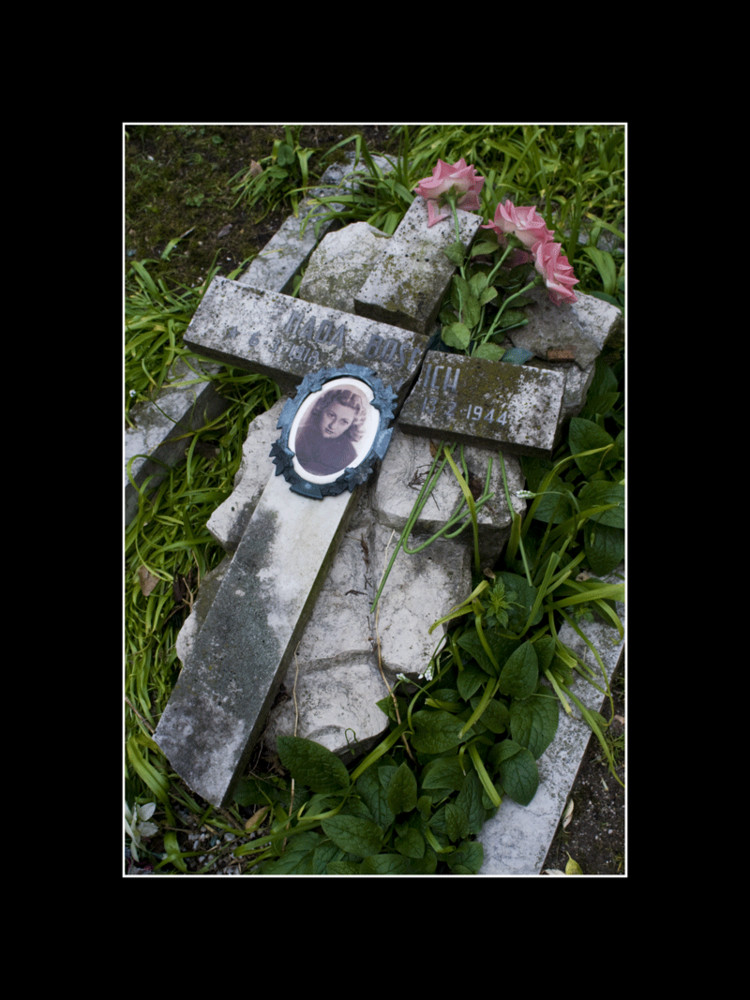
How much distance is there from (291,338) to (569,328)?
3.29 feet

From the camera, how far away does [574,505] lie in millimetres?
2227

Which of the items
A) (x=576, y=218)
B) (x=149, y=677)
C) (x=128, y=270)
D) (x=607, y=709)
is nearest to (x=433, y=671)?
(x=607, y=709)

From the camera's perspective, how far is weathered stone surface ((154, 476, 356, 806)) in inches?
77.0

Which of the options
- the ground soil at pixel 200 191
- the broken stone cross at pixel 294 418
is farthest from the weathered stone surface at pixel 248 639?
the ground soil at pixel 200 191

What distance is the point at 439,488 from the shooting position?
2.21m

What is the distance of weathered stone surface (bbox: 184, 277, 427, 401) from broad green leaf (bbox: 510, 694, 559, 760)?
1.07 metres

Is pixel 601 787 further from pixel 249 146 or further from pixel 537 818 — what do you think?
pixel 249 146

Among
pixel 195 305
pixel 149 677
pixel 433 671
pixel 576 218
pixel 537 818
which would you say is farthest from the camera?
pixel 195 305

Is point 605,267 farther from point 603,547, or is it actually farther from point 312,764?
point 312,764

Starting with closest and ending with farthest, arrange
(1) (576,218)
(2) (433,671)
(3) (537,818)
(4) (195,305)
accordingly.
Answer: (3) (537,818) < (2) (433,671) < (1) (576,218) < (4) (195,305)

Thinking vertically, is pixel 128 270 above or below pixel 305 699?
above

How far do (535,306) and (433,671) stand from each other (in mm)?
1369

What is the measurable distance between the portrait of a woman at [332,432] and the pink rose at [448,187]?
0.82 meters

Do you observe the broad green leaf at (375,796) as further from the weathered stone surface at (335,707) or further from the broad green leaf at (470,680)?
the broad green leaf at (470,680)
